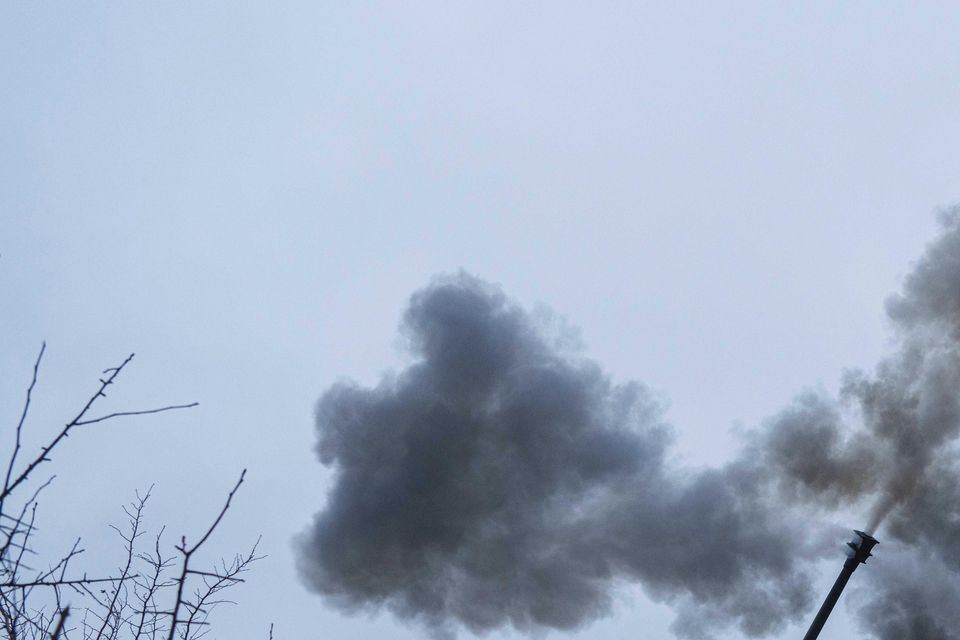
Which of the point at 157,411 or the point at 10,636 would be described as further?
the point at 10,636

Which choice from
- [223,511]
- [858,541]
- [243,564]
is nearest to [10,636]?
[223,511]

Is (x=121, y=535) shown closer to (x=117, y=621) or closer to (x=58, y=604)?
(x=117, y=621)

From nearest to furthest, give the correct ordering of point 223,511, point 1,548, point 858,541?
point 1,548, point 223,511, point 858,541

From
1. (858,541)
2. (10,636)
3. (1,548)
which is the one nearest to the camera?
(1,548)

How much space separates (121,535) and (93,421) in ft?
16.1

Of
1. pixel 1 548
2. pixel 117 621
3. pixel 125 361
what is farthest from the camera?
pixel 117 621

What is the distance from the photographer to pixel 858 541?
23266mm

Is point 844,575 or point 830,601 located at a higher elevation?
point 844,575

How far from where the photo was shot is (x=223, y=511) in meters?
2.58

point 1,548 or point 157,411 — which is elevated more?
point 157,411

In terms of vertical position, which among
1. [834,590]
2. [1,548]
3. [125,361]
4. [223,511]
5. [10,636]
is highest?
[834,590]

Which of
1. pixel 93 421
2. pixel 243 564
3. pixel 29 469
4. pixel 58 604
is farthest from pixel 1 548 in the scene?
pixel 243 564

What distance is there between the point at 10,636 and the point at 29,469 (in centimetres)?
179

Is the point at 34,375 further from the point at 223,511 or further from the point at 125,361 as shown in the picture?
the point at 223,511
